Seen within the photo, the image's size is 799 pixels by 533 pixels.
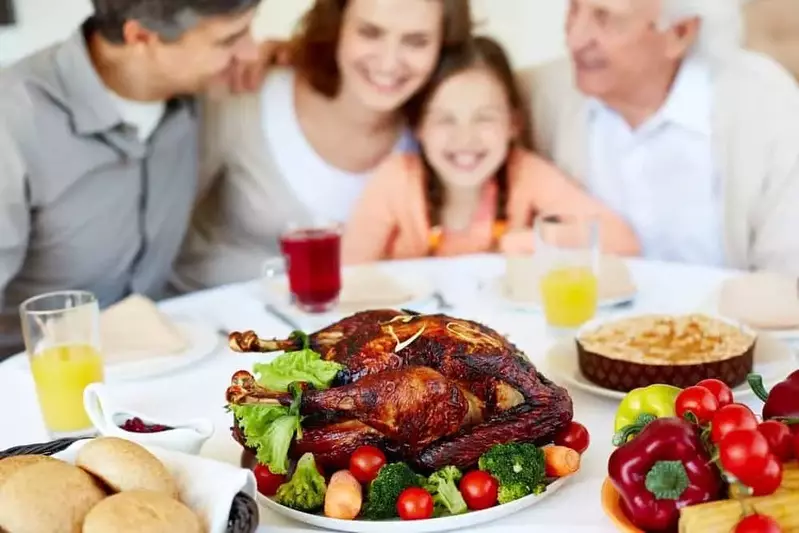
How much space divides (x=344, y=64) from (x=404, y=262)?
56cm

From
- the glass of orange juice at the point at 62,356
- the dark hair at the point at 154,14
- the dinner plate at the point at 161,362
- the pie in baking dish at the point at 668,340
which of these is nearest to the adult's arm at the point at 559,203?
the dark hair at the point at 154,14

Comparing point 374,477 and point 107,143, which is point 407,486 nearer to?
point 374,477

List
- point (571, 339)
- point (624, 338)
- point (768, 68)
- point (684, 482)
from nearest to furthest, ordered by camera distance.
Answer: point (684, 482), point (624, 338), point (571, 339), point (768, 68)

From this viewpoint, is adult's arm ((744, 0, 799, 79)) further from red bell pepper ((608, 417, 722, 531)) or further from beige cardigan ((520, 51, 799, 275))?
red bell pepper ((608, 417, 722, 531))

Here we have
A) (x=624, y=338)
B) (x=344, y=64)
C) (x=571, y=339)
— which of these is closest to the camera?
(x=624, y=338)

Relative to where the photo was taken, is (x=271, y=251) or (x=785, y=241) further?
(x=271, y=251)

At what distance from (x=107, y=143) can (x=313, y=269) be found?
2.54 ft

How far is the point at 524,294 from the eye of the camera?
203cm

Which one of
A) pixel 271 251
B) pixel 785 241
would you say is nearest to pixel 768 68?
pixel 785 241

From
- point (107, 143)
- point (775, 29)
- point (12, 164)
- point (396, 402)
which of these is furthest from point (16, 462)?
point (775, 29)

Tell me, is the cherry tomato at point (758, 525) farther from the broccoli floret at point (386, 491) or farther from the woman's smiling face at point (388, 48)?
the woman's smiling face at point (388, 48)

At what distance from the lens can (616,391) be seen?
1443mm

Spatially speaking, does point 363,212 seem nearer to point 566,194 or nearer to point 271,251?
point 271,251

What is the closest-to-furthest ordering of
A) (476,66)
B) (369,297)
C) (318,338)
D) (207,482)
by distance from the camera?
1. (207,482)
2. (318,338)
3. (369,297)
4. (476,66)
